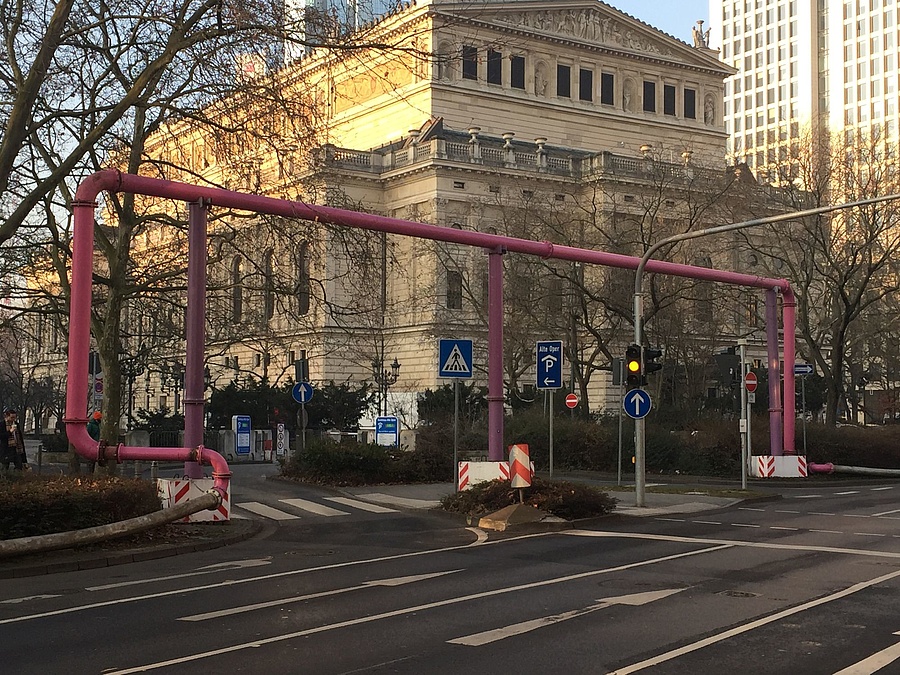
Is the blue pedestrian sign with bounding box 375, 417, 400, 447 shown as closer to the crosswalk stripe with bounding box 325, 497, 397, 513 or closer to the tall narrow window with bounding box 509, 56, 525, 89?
the crosswalk stripe with bounding box 325, 497, 397, 513

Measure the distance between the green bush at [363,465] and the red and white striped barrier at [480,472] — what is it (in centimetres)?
634

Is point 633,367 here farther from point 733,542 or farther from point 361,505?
point 733,542

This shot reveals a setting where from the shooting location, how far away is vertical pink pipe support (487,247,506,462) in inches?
901

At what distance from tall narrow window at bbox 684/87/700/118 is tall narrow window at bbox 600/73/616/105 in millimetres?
8259

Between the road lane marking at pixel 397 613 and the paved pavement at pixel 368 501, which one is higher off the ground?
the road lane marking at pixel 397 613

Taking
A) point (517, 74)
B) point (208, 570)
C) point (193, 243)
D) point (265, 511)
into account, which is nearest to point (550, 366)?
point (265, 511)

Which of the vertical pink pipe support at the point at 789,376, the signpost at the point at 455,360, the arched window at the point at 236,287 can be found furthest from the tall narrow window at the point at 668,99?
the signpost at the point at 455,360

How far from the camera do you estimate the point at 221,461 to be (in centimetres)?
1853

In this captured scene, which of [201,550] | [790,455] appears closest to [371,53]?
[201,550]

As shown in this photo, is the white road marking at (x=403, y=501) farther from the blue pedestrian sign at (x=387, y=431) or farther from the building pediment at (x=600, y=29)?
the building pediment at (x=600, y=29)

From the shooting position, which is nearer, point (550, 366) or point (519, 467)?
point (519, 467)

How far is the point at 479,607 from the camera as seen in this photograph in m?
11.3

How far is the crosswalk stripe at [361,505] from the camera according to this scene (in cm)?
2342

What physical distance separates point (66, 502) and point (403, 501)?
10.3m
